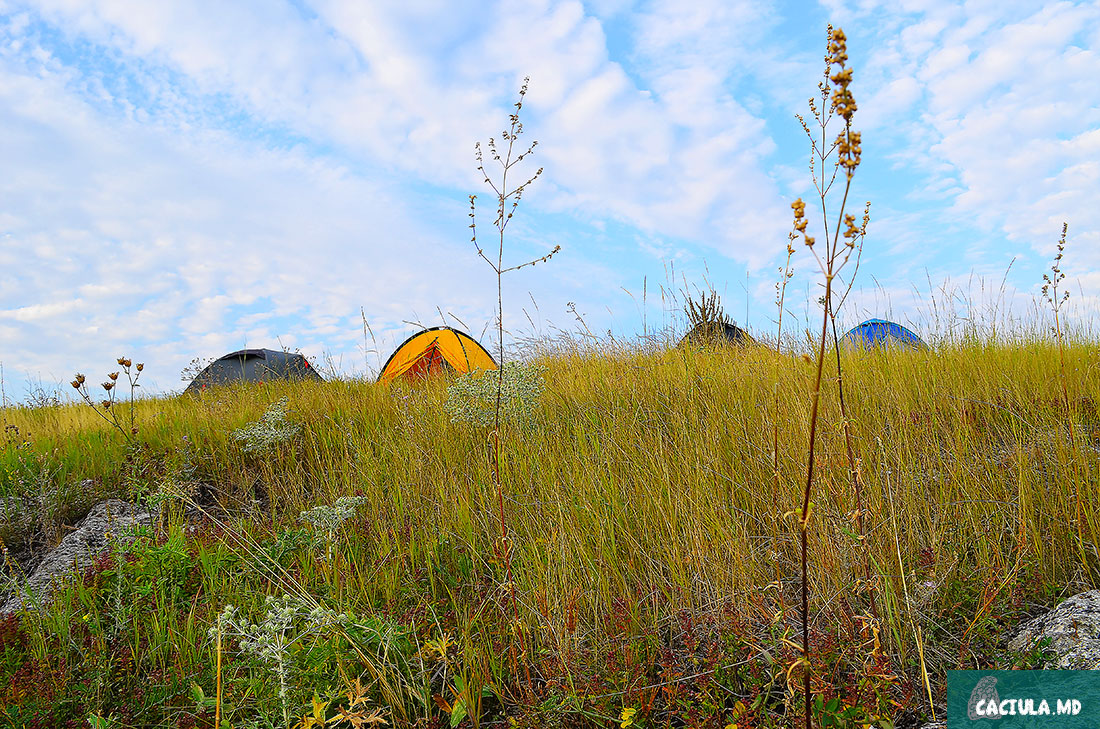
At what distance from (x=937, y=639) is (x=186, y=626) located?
10.8 ft

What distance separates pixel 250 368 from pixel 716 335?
7.27m

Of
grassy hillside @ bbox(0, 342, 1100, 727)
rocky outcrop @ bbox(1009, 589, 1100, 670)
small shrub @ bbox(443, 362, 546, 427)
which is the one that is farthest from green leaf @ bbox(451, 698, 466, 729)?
small shrub @ bbox(443, 362, 546, 427)

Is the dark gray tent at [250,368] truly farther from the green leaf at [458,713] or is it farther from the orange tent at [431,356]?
the green leaf at [458,713]

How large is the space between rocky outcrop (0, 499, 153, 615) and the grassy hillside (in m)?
0.16

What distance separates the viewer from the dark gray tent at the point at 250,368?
9461 mm

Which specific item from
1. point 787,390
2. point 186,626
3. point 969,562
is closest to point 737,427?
point 787,390

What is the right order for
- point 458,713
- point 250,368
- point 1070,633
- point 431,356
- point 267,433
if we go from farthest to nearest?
point 250,368 → point 431,356 → point 267,433 → point 1070,633 → point 458,713

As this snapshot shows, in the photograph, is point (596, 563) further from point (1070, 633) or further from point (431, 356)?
point (431, 356)

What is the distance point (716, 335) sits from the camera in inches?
293

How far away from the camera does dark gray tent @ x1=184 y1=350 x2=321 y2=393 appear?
9.46m

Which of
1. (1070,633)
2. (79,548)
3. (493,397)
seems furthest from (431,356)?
(1070,633)

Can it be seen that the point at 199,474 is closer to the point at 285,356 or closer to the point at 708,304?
the point at 285,356

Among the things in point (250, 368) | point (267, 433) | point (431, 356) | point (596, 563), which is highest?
point (250, 368)

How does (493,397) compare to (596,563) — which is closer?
(596,563)
